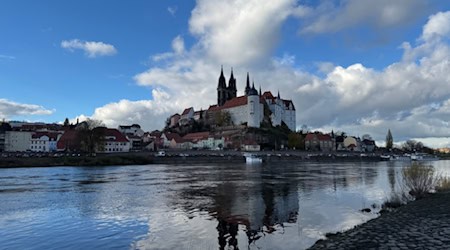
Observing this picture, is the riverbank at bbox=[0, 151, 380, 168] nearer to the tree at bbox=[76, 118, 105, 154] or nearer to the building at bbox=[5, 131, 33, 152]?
the tree at bbox=[76, 118, 105, 154]

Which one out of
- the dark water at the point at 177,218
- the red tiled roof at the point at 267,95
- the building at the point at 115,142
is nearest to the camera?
the dark water at the point at 177,218

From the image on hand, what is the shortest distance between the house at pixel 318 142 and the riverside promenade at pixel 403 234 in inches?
6137

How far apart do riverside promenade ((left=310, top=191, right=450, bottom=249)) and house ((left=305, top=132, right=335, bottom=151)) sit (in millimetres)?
155886

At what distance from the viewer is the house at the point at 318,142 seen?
17250cm

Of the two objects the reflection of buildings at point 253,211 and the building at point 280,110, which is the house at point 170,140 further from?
the reflection of buildings at point 253,211

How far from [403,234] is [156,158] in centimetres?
9600

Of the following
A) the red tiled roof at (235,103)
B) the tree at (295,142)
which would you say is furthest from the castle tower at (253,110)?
the tree at (295,142)

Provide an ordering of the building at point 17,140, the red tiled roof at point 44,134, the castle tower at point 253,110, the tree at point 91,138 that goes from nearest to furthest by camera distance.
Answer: the tree at point 91,138, the red tiled roof at point 44,134, the building at point 17,140, the castle tower at point 253,110

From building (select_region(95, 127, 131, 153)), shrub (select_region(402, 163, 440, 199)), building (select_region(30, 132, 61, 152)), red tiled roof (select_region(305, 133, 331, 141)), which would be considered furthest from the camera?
red tiled roof (select_region(305, 133, 331, 141))

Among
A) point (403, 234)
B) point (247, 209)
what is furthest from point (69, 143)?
point (403, 234)

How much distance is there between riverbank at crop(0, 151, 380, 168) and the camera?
83675 millimetres

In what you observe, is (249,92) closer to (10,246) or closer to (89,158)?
(89,158)

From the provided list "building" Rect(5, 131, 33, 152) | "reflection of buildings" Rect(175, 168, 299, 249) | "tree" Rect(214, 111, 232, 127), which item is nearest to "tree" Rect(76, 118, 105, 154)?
"building" Rect(5, 131, 33, 152)

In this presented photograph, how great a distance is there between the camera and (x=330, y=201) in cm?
2786
